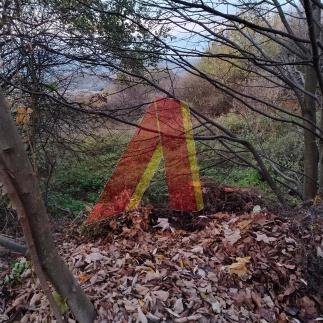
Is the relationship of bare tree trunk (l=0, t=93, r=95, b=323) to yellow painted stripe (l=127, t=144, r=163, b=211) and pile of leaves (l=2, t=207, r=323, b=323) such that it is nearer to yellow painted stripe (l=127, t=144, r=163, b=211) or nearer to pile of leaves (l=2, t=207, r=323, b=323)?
pile of leaves (l=2, t=207, r=323, b=323)

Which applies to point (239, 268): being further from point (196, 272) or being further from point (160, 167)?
point (160, 167)

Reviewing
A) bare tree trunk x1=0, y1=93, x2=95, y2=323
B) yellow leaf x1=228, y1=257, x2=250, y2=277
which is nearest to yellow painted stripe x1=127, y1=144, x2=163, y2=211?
yellow leaf x1=228, y1=257, x2=250, y2=277

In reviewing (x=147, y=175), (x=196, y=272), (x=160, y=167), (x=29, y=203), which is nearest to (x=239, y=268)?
(x=196, y=272)

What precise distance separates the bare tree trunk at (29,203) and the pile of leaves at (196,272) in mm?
509

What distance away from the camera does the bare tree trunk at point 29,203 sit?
1.29 m

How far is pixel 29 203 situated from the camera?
1405 millimetres

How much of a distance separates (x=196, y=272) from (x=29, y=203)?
52.1 inches

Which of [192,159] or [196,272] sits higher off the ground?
[192,159]

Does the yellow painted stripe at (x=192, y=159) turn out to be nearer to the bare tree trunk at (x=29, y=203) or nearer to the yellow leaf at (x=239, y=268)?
Answer: the yellow leaf at (x=239, y=268)

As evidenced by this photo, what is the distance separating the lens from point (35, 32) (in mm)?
3734

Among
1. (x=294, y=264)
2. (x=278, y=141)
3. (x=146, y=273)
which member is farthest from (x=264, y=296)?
(x=278, y=141)

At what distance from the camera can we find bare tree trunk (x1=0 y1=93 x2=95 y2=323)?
1.29 meters

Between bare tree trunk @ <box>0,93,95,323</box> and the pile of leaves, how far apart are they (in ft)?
1.67

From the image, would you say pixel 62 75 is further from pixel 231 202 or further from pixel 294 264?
pixel 294 264
